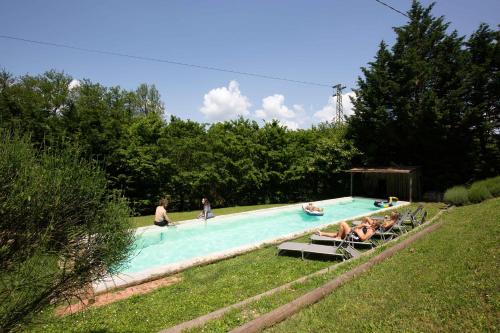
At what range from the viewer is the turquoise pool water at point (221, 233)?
1253cm

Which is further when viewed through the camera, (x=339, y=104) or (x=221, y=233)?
A: (x=339, y=104)

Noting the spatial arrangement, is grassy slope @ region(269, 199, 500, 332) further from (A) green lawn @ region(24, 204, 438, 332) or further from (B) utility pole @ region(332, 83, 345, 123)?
(B) utility pole @ region(332, 83, 345, 123)

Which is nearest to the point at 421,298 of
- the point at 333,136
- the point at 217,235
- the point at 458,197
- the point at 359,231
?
the point at 359,231

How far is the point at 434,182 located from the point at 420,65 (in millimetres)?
9062

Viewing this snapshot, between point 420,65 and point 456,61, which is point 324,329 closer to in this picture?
point 420,65

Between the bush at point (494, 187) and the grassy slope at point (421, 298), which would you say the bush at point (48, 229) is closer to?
the grassy slope at point (421, 298)

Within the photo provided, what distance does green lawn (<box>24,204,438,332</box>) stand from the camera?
17.7ft

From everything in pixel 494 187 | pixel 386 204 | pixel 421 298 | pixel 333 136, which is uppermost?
pixel 333 136

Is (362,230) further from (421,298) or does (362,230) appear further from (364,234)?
(421,298)

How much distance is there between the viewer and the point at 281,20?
16594mm

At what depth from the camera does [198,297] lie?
6465 mm

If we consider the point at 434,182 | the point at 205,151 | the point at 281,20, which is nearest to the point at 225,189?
the point at 205,151

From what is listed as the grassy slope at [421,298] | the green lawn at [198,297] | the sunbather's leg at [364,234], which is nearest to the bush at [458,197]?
the sunbather's leg at [364,234]

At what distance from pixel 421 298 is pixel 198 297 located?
14.1 feet
